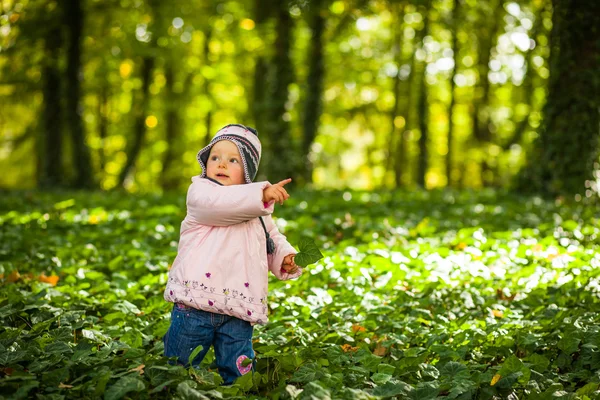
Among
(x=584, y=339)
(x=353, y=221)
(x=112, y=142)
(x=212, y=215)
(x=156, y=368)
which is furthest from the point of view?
(x=112, y=142)

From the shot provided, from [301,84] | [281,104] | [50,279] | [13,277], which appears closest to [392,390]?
[50,279]

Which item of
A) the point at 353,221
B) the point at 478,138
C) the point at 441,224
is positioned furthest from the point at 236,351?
the point at 478,138

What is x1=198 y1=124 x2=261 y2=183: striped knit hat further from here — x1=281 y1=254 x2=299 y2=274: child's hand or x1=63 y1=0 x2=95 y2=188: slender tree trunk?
x1=63 y1=0 x2=95 y2=188: slender tree trunk

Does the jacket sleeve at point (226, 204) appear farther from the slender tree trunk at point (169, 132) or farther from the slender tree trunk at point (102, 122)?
the slender tree trunk at point (102, 122)

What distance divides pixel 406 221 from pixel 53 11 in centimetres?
1266

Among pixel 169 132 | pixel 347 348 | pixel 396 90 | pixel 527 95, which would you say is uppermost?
pixel 396 90

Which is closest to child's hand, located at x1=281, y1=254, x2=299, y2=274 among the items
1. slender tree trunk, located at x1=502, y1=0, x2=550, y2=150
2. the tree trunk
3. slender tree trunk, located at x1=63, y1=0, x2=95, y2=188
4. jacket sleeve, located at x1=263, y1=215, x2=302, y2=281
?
jacket sleeve, located at x1=263, y1=215, x2=302, y2=281

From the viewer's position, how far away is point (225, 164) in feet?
12.3

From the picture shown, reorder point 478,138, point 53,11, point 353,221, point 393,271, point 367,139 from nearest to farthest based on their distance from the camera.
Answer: point 393,271 → point 353,221 → point 53,11 → point 478,138 → point 367,139

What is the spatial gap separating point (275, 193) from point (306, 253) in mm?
458

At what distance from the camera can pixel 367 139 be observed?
36.4 m

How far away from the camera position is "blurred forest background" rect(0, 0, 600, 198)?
474 inches

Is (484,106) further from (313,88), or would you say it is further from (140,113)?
(140,113)

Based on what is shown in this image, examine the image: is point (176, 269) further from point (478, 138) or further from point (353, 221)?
point (478, 138)
